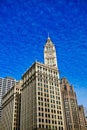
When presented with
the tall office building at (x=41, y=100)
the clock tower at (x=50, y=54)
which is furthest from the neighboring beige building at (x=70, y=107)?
the clock tower at (x=50, y=54)

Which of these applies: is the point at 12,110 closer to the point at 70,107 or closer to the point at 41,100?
the point at 41,100

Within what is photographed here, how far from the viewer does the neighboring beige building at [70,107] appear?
15050 centimetres

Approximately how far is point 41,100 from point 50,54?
50665 mm

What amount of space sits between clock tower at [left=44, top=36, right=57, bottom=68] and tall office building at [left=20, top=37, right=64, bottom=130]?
6071mm

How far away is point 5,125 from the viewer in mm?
153750

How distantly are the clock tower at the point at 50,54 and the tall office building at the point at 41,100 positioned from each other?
607 centimetres

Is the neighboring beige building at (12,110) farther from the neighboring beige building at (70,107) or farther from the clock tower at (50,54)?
the neighboring beige building at (70,107)

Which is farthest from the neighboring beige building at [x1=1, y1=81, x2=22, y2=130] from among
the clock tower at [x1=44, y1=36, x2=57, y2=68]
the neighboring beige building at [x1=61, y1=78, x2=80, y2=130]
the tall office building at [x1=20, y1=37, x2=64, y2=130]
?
the neighboring beige building at [x1=61, y1=78, x2=80, y2=130]

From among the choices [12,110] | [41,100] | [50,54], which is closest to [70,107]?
[50,54]

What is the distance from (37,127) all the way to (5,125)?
6026 centimetres

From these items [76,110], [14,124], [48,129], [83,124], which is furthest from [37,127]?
[83,124]

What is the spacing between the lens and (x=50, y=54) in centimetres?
15388

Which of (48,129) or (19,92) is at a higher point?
(19,92)

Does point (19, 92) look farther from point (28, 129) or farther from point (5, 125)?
point (28, 129)
